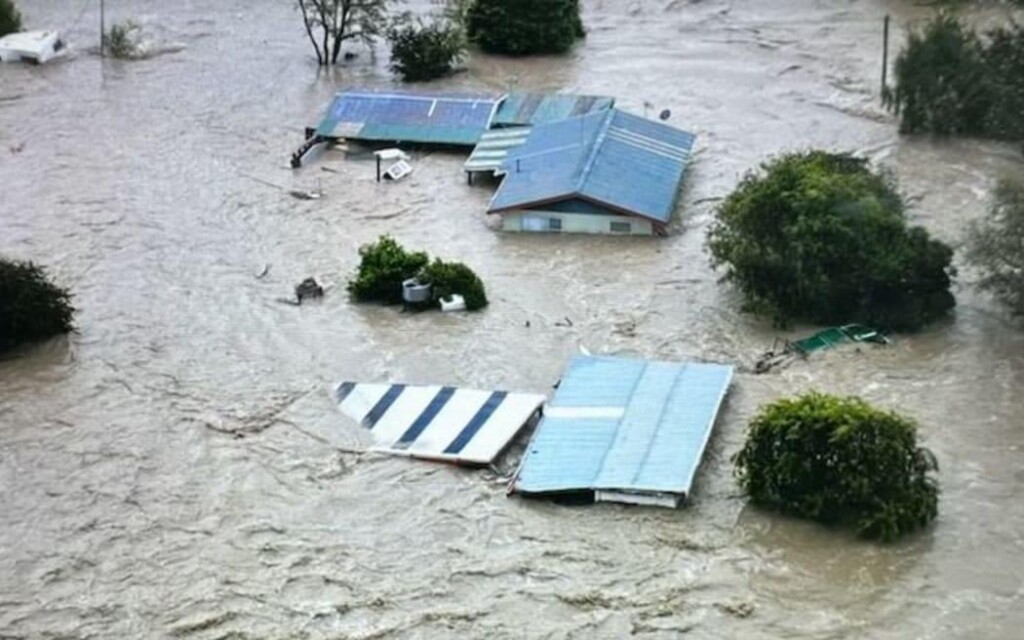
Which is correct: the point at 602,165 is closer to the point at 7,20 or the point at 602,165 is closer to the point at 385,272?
the point at 385,272

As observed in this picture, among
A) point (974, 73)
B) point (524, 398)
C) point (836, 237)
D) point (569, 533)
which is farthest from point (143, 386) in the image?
point (974, 73)

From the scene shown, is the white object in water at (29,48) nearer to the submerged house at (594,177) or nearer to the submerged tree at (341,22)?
the submerged tree at (341,22)

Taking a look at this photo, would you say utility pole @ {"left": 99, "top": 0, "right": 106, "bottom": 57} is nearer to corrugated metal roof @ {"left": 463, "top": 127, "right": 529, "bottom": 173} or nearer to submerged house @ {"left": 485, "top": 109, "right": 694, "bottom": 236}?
corrugated metal roof @ {"left": 463, "top": 127, "right": 529, "bottom": 173}

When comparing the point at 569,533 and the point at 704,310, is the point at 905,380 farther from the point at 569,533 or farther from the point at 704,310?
the point at 569,533

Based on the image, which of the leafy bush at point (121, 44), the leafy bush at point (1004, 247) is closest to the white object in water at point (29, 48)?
the leafy bush at point (121, 44)

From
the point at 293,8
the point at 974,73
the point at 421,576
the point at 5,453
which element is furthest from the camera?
the point at 293,8
